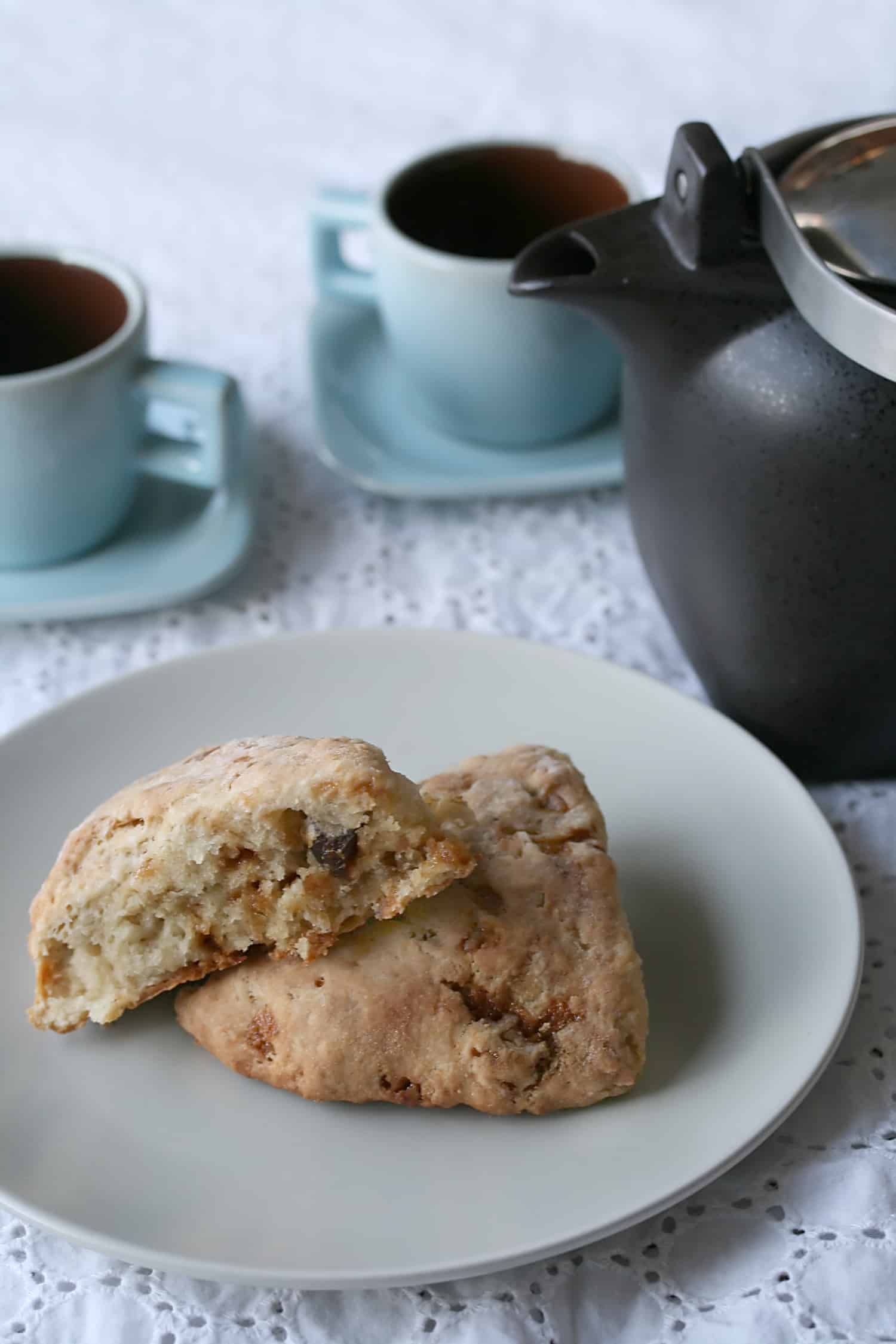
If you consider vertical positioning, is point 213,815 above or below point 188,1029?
above

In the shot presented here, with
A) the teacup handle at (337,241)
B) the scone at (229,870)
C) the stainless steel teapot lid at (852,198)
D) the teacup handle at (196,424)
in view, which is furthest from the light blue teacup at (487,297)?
the scone at (229,870)

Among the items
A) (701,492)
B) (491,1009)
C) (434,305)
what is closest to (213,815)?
(491,1009)

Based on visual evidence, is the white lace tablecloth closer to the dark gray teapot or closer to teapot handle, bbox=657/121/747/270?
the dark gray teapot

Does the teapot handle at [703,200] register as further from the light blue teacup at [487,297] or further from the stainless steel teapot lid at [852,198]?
the light blue teacup at [487,297]

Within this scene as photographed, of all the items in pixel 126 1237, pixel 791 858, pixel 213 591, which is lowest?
pixel 213 591

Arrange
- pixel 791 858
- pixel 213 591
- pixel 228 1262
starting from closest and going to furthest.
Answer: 1. pixel 228 1262
2. pixel 791 858
3. pixel 213 591

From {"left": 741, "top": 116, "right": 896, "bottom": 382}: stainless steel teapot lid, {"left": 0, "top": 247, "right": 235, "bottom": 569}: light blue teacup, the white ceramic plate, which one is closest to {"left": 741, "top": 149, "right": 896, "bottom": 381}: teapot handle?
{"left": 741, "top": 116, "right": 896, "bottom": 382}: stainless steel teapot lid

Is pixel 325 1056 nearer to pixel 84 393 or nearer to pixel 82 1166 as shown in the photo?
pixel 82 1166
